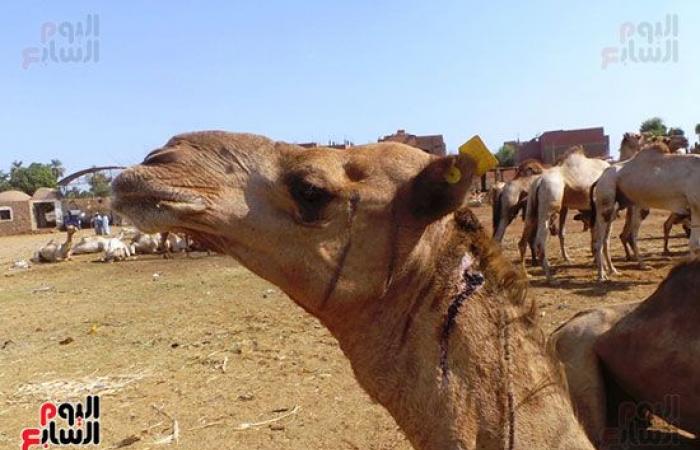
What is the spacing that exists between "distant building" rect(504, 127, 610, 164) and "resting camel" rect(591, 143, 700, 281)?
35.2 meters

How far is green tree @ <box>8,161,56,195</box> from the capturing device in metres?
76.8

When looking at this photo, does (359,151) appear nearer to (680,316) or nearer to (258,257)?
(258,257)

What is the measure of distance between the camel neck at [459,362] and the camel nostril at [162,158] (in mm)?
789

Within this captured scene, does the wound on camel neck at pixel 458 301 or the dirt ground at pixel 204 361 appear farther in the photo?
the dirt ground at pixel 204 361

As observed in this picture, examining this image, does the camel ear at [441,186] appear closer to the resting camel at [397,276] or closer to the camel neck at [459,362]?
the resting camel at [397,276]

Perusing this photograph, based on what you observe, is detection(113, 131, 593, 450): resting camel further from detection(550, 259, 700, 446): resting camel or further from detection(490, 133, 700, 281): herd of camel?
detection(490, 133, 700, 281): herd of camel

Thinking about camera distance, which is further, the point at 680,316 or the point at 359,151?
the point at 680,316

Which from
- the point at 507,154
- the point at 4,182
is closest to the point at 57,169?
the point at 4,182

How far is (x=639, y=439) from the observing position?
12.8ft

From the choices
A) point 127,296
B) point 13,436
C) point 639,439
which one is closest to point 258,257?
point 639,439

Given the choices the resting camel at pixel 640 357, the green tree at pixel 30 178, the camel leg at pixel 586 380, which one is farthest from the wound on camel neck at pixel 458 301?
the green tree at pixel 30 178

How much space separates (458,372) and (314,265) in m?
0.58

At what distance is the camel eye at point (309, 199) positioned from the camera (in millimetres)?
1877

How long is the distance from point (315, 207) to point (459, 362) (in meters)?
0.69
